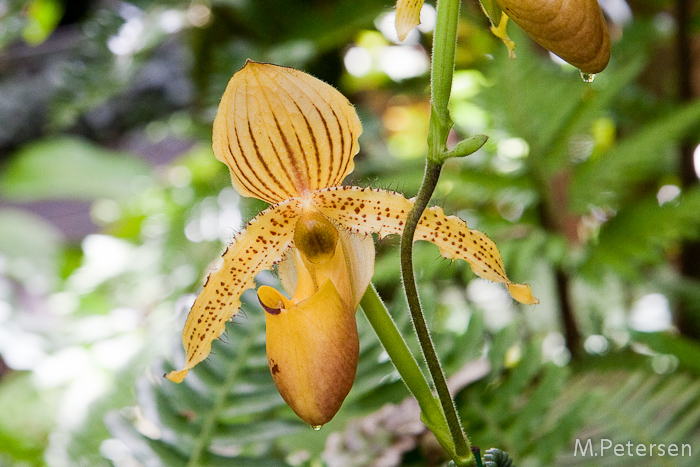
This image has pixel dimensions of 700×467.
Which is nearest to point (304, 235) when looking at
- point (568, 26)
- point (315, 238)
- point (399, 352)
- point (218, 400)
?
point (315, 238)

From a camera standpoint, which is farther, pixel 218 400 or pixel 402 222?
pixel 218 400

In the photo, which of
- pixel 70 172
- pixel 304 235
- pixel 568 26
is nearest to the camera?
pixel 568 26

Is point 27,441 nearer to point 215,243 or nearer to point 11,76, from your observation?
point 215,243

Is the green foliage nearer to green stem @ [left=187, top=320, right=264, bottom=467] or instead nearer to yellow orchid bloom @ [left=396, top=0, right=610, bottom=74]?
green stem @ [left=187, top=320, right=264, bottom=467]

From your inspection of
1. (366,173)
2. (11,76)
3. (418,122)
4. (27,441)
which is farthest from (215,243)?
(11,76)

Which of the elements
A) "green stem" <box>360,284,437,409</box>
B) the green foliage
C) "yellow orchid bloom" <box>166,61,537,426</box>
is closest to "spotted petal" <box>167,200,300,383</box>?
"yellow orchid bloom" <box>166,61,537,426</box>

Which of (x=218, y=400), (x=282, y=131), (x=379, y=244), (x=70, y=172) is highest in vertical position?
(x=70, y=172)

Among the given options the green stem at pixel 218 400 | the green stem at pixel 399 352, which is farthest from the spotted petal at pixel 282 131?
the green stem at pixel 218 400

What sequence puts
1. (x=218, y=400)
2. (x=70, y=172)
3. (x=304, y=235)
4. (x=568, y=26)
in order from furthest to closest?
(x=70, y=172) → (x=218, y=400) → (x=304, y=235) → (x=568, y=26)

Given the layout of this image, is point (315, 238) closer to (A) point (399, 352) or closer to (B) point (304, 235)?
(B) point (304, 235)
